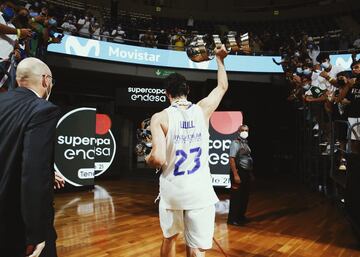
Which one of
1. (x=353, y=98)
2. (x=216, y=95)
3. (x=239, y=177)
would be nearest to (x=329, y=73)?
(x=353, y=98)

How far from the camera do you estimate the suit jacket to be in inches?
55.0

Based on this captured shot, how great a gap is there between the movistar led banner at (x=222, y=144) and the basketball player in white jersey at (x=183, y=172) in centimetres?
502

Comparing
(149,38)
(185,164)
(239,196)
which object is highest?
(149,38)

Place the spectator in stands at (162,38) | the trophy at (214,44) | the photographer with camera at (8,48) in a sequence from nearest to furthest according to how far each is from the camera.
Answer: the trophy at (214,44)
the photographer with camera at (8,48)
the spectator in stands at (162,38)

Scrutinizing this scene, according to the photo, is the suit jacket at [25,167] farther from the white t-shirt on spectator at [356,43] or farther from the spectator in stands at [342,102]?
the white t-shirt on spectator at [356,43]

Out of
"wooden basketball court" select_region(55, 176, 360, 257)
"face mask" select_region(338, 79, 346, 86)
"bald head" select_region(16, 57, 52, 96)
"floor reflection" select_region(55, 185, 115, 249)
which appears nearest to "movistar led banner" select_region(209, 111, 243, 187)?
"wooden basketball court" select_region(55, 176, 360, 257)

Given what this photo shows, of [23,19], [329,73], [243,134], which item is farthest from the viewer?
[329,73]

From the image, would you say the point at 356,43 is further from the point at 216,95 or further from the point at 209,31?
the point at 216,95

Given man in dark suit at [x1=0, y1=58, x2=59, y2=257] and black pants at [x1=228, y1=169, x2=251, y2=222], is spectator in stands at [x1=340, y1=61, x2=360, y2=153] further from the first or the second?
man in dark suit at [x1=0, y1=58, x2=59, y2=257]

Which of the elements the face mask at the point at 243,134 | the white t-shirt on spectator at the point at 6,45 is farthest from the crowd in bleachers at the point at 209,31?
the face mask at the point at 243,134

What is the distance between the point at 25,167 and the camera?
1399 millimetres

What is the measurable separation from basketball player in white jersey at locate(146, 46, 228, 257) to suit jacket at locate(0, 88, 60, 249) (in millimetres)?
826

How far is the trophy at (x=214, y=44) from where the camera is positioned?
2.68 meters

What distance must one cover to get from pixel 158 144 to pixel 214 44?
3.57ft
